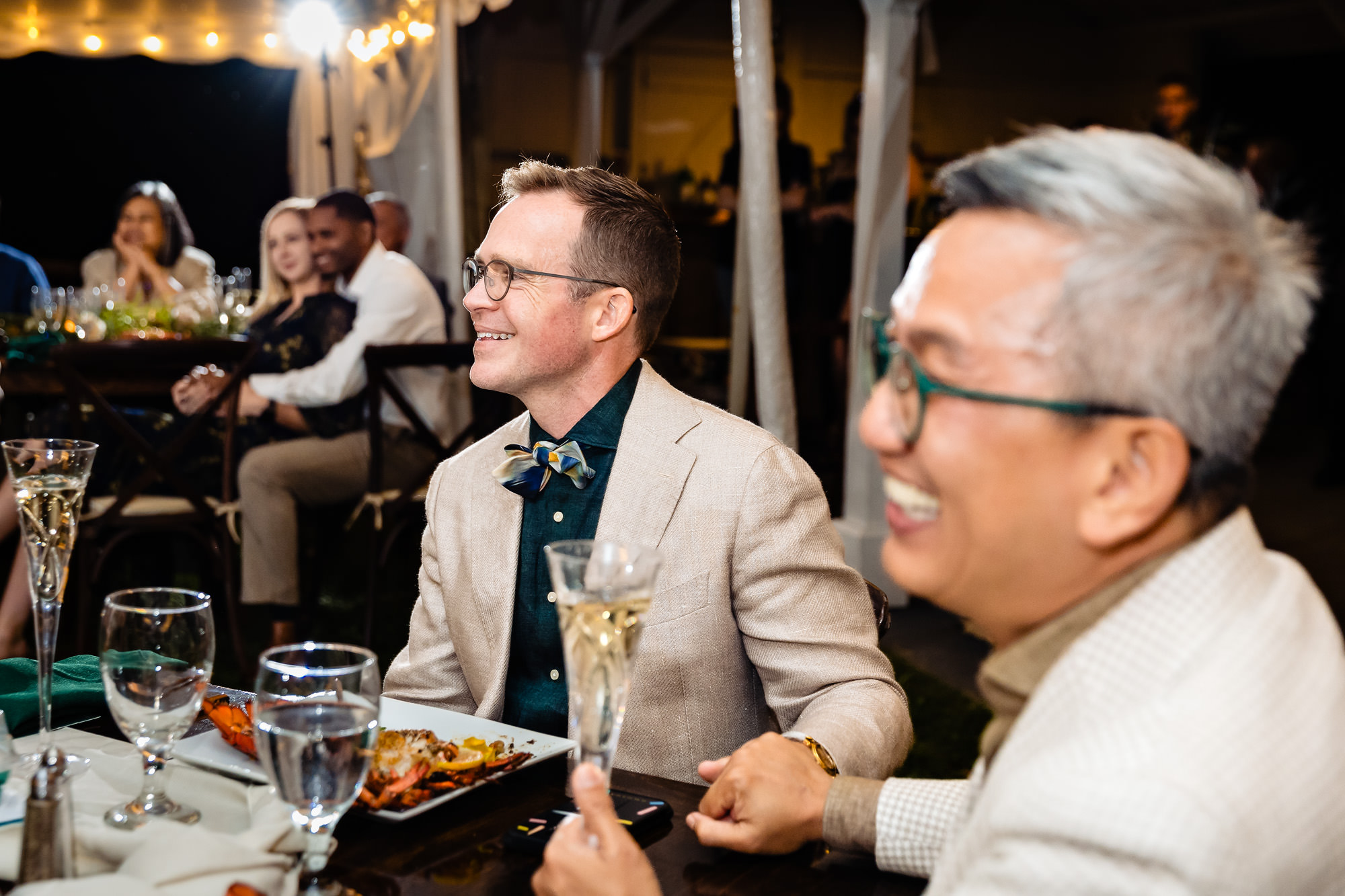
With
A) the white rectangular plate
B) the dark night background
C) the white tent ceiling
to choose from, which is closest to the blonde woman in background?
the white tent ceiling

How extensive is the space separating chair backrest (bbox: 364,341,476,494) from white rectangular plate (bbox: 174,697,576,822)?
2422 millimetres

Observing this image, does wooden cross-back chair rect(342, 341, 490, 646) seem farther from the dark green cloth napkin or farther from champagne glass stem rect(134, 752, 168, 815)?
champagne glass stem rect(134, 752, 168, 815)

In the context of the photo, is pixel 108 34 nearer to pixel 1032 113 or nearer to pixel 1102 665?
pixel 1032 113

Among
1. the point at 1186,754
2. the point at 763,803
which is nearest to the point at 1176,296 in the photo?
the point at 1186,754

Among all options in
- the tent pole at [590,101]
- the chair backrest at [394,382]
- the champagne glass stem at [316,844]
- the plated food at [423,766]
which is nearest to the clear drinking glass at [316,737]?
the champagne glass stem at [316,844]

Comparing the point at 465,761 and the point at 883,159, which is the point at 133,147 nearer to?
the point at 883,159

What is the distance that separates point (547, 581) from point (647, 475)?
215mm

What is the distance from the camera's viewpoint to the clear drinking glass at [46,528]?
3.96 feet

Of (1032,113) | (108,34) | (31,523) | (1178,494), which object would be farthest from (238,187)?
(1178,494)

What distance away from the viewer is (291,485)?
392 centimetres

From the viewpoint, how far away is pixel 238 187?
10.9m

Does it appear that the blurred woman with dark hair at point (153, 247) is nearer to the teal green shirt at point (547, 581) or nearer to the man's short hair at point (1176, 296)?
the teal green shirt at point (547, 581)

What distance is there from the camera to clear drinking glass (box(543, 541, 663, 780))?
90 centimetres

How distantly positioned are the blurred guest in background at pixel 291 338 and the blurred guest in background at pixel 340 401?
3cm
